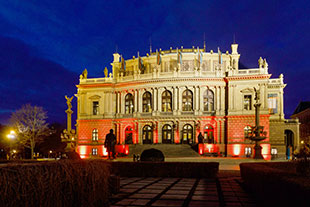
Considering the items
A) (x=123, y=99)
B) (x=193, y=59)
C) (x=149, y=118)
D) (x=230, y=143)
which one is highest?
(x=193, y=59)

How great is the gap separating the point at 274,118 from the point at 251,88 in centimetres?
890

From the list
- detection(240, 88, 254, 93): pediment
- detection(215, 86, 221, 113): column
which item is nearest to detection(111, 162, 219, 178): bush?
detection(215, 86, 221, 113): column

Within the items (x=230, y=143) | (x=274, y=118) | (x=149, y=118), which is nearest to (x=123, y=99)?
(x=149, y=118)

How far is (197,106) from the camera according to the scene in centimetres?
4612

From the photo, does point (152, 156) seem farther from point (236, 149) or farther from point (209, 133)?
point (209, 133)

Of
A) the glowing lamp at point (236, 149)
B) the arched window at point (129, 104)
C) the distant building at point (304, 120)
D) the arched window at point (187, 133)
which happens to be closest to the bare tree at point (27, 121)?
the arched window at point (129, 104)

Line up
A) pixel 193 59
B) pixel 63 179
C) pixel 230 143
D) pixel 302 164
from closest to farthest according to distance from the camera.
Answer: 1. pixel 63 179
2. pixel 302 164
3. pixel 230 143
4. pixel 193 59

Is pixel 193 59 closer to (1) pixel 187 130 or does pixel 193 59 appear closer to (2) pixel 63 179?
(1) pixel 187 130

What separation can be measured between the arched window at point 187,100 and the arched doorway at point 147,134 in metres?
7.16

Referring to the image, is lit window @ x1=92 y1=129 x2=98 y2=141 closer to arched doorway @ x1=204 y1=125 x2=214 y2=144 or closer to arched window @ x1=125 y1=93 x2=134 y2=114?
arched window @ x1=125 y1=93 x2=134 y2=114

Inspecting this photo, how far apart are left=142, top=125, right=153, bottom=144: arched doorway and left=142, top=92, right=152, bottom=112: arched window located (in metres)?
3.26

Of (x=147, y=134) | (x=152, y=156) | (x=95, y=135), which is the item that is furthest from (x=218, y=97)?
(x=152, y=156)

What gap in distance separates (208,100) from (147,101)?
35.6 ft

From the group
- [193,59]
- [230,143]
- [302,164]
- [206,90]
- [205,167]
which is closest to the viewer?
[302,164]
